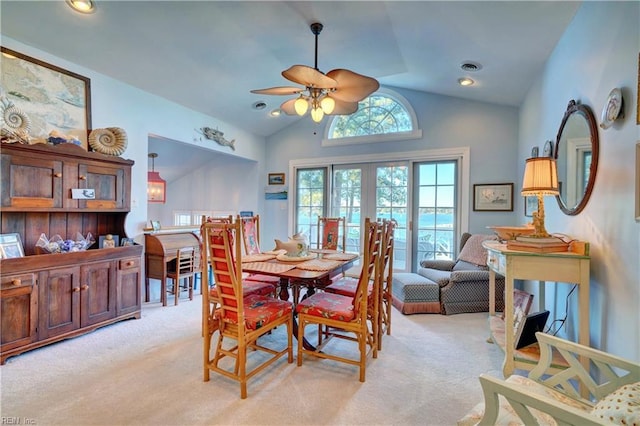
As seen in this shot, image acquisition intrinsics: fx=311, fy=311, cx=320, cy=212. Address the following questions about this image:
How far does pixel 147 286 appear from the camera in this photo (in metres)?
3.95

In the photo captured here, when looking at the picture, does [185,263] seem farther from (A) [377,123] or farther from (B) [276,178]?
(A) [377,123]

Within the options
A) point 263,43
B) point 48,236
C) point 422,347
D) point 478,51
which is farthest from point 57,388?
point 478,51

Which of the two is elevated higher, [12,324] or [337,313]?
[337,313]

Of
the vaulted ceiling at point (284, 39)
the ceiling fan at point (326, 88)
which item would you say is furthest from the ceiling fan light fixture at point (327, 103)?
the vaulted ceiling at point (284, 39)

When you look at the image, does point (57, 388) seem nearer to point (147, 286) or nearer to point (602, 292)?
point (147, 286)

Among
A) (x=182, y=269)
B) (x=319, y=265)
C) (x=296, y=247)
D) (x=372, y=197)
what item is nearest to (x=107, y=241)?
(x=182, y=269)

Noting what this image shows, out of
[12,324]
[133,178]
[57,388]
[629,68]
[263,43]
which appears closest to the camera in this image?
[629,68]

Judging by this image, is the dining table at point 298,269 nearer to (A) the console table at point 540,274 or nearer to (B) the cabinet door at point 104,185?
(A) the console table at point 540,274

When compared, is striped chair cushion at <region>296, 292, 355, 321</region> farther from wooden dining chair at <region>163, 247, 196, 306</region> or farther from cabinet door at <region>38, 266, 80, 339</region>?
wooden dining chair at <region>163, 247, 196, 306</region>

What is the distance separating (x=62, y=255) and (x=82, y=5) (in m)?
2.03

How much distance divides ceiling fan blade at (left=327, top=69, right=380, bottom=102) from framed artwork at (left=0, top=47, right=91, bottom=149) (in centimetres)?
251

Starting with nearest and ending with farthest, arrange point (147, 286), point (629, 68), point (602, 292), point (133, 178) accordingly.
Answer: point (629, 68), point (602, 292), point (133, 178), point (147, 286)

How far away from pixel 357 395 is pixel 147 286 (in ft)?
10.3

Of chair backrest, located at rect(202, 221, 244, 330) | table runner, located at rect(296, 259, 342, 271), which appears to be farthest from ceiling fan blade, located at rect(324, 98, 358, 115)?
chair backrest, located at rect(202, 221, 244, 330)
